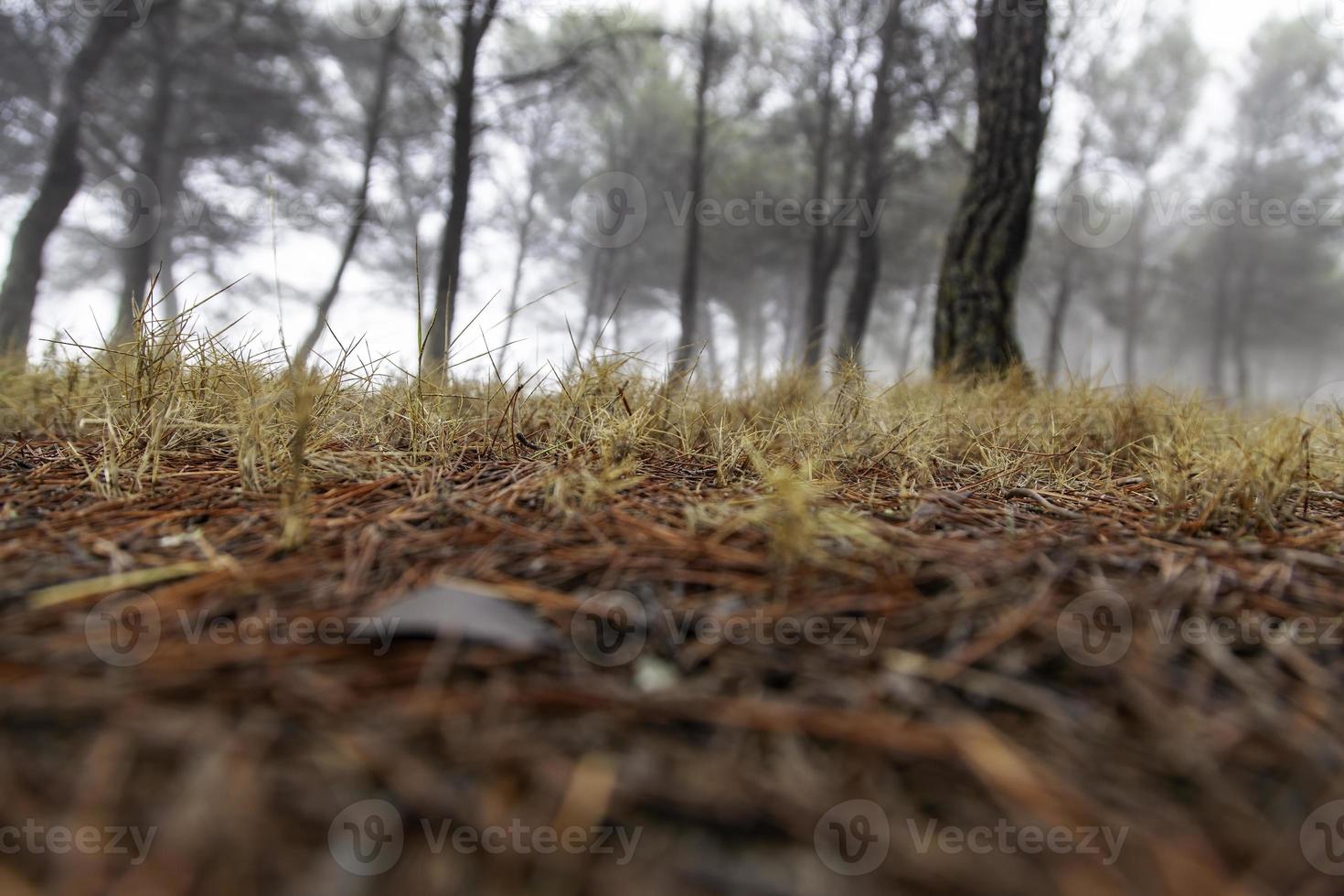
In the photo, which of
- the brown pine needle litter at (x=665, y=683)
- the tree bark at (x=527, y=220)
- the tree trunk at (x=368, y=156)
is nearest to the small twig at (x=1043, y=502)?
the brown pine needle litter at (x=665, y=683)

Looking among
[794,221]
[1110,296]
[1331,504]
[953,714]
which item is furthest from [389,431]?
[1110,296]

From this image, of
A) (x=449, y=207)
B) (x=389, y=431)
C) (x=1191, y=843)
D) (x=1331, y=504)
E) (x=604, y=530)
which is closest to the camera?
(x=1191, y=843)

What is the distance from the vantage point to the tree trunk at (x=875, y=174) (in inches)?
312

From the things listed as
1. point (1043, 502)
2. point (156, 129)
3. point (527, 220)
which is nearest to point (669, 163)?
point (527, 220)

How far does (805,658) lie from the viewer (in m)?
0.65

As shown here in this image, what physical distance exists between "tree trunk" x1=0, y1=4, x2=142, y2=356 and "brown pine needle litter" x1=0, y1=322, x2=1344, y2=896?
6.50 meters

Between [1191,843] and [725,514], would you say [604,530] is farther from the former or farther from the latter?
[1191,843]

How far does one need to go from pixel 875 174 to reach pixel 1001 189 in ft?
16.8

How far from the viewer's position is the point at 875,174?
27.1 ft

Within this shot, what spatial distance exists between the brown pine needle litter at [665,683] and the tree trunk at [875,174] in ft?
23.2

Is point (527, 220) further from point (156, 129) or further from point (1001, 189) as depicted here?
point (1001, 189)

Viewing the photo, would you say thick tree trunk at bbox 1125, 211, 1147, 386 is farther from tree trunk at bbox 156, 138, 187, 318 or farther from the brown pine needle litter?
tree trunk at bbox 156, 138, 187, 318

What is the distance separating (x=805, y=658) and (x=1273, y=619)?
61cm

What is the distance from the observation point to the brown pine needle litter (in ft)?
1.47
